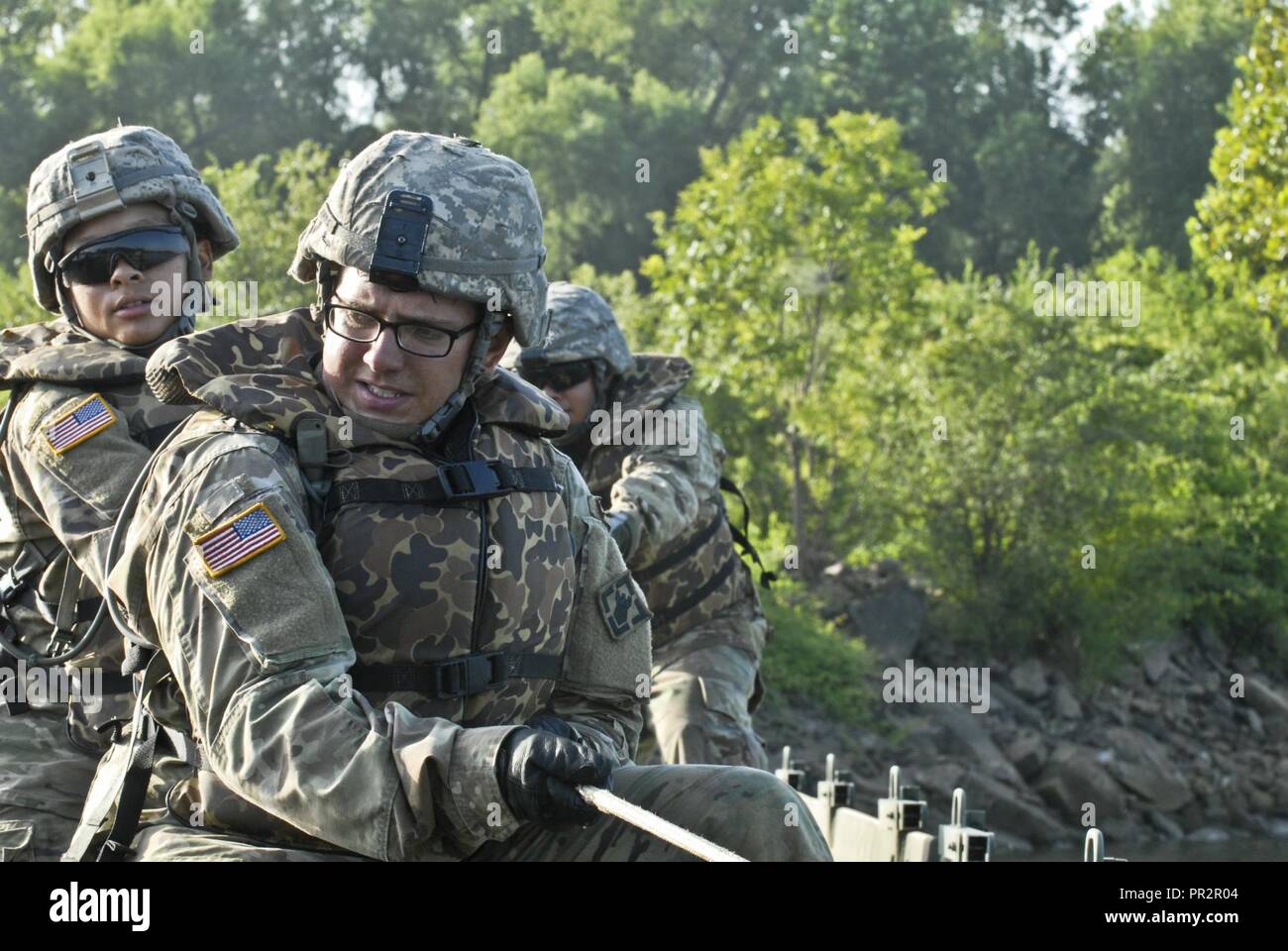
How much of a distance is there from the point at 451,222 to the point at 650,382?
426 cm

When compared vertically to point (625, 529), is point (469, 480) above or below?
below

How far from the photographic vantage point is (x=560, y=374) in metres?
8.00

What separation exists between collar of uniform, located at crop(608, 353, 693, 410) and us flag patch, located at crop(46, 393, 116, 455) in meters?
3.42

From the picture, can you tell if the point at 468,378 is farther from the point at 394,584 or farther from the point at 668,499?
the point at 668,499

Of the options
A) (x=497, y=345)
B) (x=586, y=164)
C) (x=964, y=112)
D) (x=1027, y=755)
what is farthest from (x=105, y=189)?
(x=964, y=112)

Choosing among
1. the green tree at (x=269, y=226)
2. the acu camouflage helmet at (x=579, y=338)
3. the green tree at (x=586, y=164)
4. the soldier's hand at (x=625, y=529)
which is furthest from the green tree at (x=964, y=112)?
the soldier's hand at (x=625, y=529)

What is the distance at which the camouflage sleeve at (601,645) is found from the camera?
4266 millimetres

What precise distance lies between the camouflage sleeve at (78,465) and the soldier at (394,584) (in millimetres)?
676

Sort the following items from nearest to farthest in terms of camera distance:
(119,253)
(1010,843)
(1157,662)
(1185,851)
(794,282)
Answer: (119,253) < (1010,843) < (1185,851) < (794,282) < (1157,662)

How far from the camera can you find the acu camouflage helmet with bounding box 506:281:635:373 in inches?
312

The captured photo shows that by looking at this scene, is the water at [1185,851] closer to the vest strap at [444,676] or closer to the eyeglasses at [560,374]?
the eyeglasses at [560,374]

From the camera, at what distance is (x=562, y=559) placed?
416 cm
